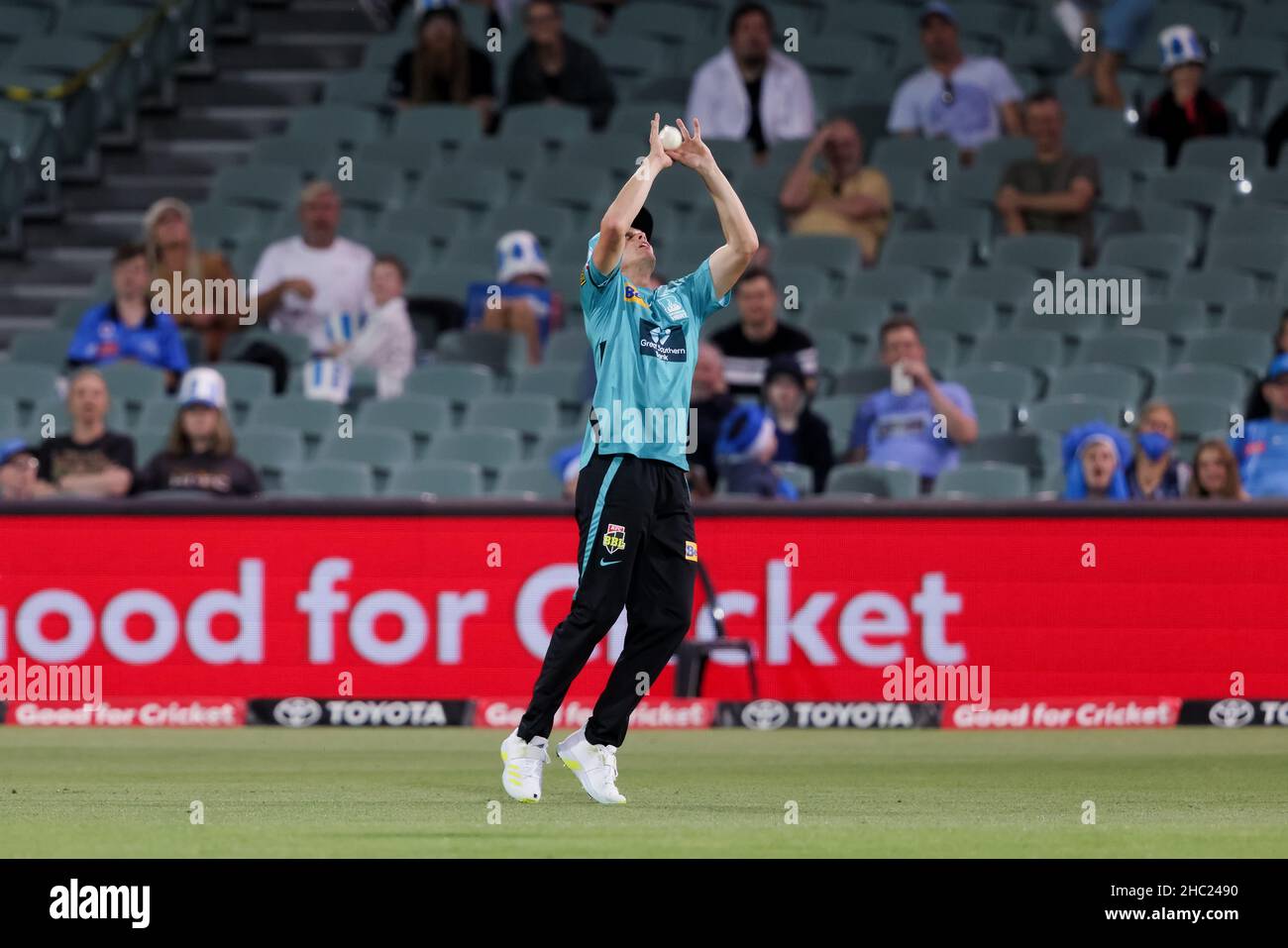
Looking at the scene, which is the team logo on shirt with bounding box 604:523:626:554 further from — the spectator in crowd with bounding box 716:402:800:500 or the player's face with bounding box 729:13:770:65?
the player's face with bounding box 729:13:770:65

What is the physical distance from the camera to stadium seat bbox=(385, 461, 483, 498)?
15.2m

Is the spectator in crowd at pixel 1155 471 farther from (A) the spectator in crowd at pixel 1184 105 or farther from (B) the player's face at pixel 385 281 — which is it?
(B) the player's face at pixel 385 281

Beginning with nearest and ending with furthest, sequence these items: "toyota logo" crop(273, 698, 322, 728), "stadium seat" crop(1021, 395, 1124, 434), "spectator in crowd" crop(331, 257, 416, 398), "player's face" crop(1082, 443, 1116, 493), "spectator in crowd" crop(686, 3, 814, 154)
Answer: "toyota logo" crop(273, 698, 322, 728)
"player's face" crop(1082, 443, 1116, 493)
"stadium seat" crop(1021, 395, 1124, 434)
"spectator in crowd" crop(331, 257, 416, 398)
"spectator in crowd" crop(686, 3, 814, 154)

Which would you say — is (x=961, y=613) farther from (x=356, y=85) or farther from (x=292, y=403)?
(x=356, y=85)

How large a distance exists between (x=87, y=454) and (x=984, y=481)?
18.5 feet

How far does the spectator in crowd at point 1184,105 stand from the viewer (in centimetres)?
1764

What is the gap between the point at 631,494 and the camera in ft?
28.7

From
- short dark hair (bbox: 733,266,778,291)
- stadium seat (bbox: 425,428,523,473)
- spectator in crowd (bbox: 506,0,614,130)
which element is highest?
spectator in crowd (bbox: 506,0,614,130)

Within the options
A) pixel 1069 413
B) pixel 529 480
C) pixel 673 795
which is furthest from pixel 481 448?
pixel 673 795

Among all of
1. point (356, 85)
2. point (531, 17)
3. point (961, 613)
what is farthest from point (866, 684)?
point (356, 85)

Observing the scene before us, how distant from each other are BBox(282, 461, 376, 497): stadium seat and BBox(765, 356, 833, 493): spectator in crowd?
109 inches

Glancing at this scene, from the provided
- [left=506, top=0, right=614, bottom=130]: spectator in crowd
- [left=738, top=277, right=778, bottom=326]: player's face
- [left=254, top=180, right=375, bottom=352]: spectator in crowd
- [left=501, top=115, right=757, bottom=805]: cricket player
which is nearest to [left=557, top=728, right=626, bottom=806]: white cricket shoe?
[left=501, top=115, right=757, bottom=805]: cricket player

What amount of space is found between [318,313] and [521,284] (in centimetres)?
174

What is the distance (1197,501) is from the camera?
13.4 m
